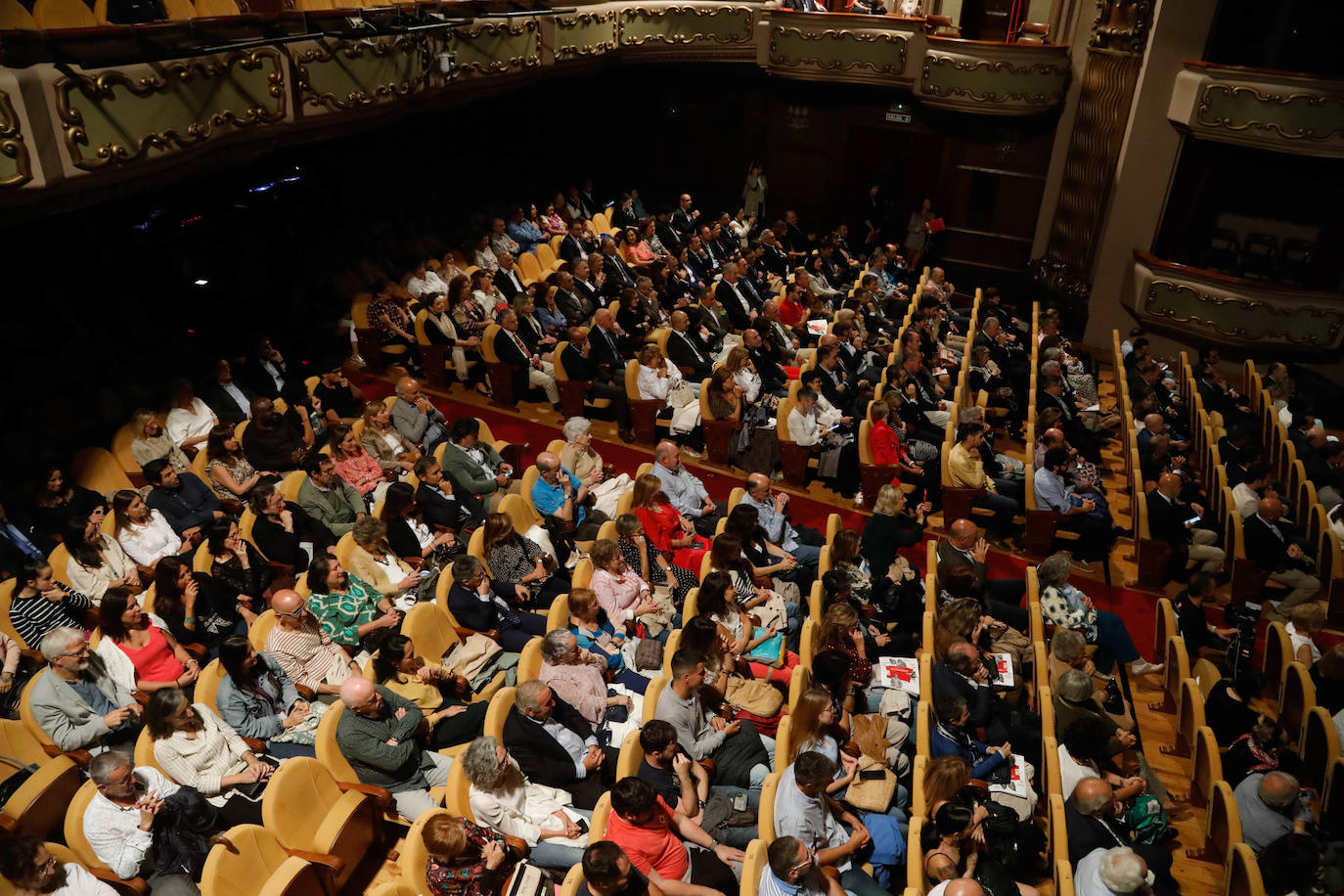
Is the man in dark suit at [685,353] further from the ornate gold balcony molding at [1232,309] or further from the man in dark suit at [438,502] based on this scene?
the ornate gold balcony molding at [1232,309]

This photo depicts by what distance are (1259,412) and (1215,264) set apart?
2124 millimetres

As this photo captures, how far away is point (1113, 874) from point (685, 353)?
13.2ft

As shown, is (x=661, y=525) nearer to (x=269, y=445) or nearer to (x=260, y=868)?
(x=269, y=445)

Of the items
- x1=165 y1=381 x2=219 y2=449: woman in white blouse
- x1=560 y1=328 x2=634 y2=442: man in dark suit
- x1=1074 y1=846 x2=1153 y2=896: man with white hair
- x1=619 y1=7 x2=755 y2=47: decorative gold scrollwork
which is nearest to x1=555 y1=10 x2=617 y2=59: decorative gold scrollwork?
x1=619 y1=7 x2=755 y2=47: decorative gold scrollwork

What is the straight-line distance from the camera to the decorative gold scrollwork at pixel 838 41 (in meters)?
8.79

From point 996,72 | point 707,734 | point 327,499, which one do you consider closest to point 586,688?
point 707,734

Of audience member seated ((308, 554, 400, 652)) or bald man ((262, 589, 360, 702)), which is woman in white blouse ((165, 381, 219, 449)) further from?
bald man ((262, 589, 360, 702))

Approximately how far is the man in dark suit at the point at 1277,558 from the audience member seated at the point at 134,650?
504cm

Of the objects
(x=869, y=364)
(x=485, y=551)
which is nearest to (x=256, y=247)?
(x=485, y=551)

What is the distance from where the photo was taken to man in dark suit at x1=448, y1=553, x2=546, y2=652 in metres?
3.44

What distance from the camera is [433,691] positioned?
3188 millimetres

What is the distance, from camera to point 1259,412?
6707mm

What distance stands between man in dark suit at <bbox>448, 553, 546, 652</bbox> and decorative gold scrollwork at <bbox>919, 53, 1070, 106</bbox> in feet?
23.5

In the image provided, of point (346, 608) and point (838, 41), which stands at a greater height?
point (838, 41)
